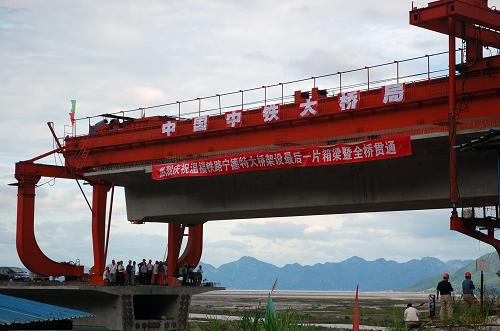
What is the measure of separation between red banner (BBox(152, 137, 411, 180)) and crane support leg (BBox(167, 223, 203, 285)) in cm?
835

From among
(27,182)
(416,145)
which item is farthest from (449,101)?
(27,182)

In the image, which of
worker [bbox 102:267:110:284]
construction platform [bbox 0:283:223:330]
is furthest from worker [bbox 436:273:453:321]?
worker [bbox 102:267:110:284]

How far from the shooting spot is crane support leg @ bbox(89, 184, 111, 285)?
4578 centimetres

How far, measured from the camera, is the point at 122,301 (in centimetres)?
4391

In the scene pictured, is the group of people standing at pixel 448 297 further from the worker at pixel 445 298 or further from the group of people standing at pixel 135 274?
the group of people standing at pixel 135 274

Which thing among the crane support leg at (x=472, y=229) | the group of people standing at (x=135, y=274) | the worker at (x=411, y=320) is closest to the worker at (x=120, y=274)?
the group of people standing at (x=135, y=274)

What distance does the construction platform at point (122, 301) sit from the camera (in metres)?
43.9

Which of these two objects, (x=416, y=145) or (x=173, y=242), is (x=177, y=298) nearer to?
(x=173, y=242)

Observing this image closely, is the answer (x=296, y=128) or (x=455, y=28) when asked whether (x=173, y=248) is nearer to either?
(x=296, y=128)

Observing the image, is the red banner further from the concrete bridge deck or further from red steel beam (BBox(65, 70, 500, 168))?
red steel beam (BBox(65, 70, 500, 168))

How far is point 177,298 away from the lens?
1818 inches

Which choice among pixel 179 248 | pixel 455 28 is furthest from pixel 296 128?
pixel 179 248

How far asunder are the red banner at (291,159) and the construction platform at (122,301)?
725 centimetres

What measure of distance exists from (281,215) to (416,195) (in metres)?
9.61
